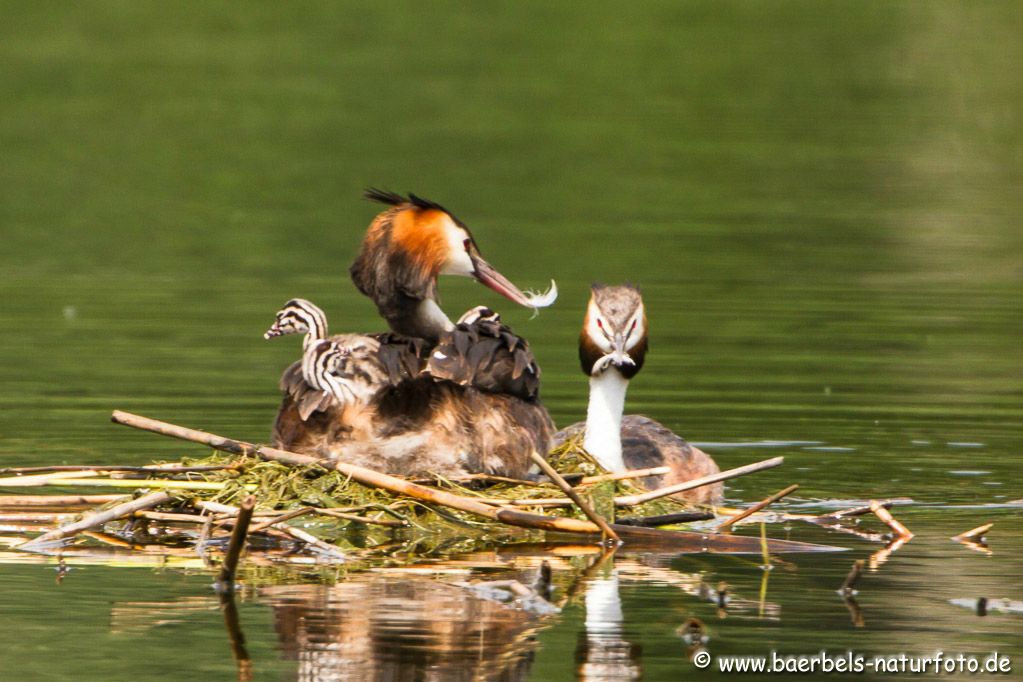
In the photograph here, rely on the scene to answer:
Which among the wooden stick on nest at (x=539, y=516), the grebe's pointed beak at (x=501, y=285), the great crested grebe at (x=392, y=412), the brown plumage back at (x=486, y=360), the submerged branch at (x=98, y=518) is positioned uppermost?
the grebe's pointed beak at (x=501, y=285)

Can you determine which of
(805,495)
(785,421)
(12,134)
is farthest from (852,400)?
(12,134)

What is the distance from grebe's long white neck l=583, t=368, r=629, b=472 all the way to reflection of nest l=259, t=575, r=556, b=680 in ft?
6.80

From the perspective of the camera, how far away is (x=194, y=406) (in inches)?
454

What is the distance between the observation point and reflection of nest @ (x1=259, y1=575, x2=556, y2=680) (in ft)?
21.0

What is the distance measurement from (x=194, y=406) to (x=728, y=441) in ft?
9.48

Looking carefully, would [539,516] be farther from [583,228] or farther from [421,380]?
[583,228]

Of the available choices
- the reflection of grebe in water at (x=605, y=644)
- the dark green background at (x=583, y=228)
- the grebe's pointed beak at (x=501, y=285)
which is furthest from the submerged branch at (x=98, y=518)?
the grebe's pointed beak at (x=501, y=285)

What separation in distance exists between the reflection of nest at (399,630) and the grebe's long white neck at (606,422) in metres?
2.07

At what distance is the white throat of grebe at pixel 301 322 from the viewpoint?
9312 millimetres

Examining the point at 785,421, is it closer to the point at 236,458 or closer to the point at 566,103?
the point at 236,458

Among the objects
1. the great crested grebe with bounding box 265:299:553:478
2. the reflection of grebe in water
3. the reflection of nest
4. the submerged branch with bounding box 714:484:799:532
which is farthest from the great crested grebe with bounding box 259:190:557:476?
the reflection of grebe in water

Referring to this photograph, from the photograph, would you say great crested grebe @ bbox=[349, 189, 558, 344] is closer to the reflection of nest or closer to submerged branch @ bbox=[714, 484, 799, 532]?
submerged branch @ bbox=[714, 484, 799, 532]

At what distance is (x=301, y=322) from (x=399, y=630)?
2776 millimetres

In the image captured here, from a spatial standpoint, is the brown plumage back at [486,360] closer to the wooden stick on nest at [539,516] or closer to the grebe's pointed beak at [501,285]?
the grebe's pointed beak at [501,285]
